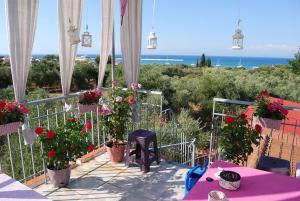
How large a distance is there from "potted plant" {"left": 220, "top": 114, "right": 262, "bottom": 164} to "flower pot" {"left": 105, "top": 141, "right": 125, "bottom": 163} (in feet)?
4.87

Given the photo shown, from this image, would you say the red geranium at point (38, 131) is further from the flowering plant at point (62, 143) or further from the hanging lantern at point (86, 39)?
the hanging lantern at point (86, 39)

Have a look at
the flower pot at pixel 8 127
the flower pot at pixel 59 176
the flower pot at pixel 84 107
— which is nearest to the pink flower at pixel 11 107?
the flower pot at pixel 8 127

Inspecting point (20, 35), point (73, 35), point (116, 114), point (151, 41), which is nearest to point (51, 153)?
point (116, 114)

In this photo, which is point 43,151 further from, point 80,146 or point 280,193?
point 280,193

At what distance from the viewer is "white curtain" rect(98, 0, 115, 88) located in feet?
11.9

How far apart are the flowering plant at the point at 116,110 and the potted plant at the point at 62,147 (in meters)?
0.65

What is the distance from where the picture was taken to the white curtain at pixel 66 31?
297cm

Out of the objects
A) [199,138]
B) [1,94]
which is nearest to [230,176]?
[199,138]

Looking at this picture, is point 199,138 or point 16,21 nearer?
point 16,21

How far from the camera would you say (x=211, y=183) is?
67.7 inches

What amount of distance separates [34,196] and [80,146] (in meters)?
1.10

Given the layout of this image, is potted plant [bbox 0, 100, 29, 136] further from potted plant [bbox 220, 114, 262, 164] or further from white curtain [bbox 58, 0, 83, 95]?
potted plant [bbox 220, 114, 262, 164]

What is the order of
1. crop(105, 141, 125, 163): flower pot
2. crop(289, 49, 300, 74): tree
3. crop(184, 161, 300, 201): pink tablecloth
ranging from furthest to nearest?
crop(289, 49, 300, 74): tree, crop(105, 141, 125, 163): flower pot, crop(184, 161, 300, 201): pink tablecloth

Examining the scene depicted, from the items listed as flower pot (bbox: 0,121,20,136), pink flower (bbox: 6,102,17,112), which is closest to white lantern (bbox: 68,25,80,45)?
pink flower (bbox: 6,102,17,112)
